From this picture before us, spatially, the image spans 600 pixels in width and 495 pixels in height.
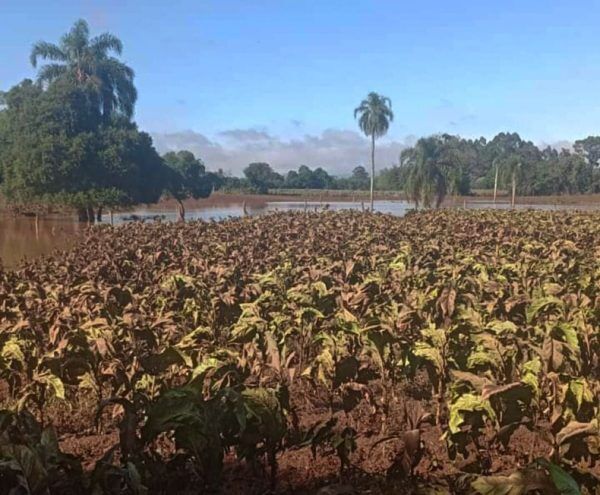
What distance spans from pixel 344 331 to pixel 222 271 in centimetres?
462

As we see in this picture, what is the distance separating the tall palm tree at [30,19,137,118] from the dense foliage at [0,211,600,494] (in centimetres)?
3977

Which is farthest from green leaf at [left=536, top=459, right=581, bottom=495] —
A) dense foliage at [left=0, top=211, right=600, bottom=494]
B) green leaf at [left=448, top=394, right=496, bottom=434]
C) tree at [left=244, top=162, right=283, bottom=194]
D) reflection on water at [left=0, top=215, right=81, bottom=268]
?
tree at [left=244, top=162, right=283, bottom=194]

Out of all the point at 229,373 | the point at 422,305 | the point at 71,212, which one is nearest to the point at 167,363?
the point at 229,373

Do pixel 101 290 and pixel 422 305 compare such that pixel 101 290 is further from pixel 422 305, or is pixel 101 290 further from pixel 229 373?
pixel 229 373

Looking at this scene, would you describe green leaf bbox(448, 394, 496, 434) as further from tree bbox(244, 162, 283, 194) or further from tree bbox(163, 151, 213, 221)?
tree bbox(244, 162, 283, 194)

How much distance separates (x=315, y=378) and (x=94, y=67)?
46.2 m

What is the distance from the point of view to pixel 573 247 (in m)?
11.6

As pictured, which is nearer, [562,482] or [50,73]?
[562,482]

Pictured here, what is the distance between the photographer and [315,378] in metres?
5.51

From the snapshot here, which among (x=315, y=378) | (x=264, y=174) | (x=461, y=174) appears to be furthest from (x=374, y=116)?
(x=264, y=174)

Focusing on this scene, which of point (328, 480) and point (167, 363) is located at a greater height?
point (167, 363)

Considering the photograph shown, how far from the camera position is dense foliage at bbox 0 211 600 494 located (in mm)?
3154

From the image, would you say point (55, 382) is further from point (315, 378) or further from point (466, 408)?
point (466, 408)

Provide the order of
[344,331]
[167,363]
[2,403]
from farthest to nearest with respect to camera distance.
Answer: [2,403] → [344,331] → [167,363]
